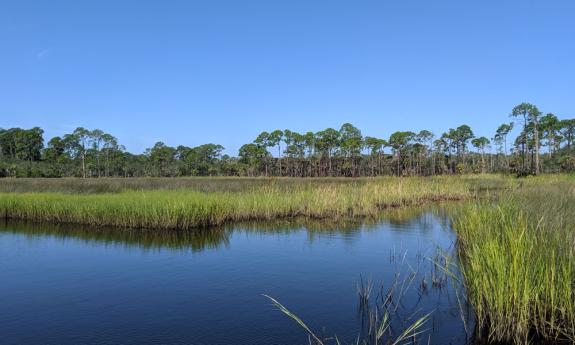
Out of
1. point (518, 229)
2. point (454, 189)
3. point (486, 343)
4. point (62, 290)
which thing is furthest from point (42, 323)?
point (454, 189)

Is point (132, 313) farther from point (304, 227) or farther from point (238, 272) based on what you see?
point (304, 227)

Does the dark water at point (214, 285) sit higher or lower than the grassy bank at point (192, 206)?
lower

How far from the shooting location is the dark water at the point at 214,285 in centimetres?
534

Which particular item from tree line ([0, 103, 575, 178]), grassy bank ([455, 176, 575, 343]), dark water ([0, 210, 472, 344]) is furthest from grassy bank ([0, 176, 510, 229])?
tree line ([0, 103, 575, 178])

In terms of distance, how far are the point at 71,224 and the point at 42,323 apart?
1041 cm

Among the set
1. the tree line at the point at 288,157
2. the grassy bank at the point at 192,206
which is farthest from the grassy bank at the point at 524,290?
the tree line at the point at 288,157

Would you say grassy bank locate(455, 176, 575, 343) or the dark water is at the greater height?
grassy bank locate(455, 176, 575, 343)

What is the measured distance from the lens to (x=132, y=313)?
6043 millimetres

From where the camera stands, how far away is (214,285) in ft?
24.1

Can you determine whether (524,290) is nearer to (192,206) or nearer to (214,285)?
(214,285)

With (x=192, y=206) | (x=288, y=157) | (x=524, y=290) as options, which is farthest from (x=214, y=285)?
(x=288, y=157)

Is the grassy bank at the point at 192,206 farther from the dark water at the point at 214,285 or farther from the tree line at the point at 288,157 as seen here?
the tree line at the point at 288,157

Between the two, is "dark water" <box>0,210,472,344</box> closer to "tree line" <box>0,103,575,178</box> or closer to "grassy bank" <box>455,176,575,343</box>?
"grassy bank" <box>455,176,575,343</box>

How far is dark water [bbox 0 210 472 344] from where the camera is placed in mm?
5336
